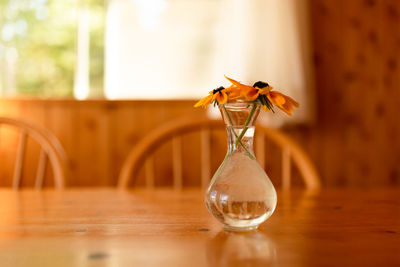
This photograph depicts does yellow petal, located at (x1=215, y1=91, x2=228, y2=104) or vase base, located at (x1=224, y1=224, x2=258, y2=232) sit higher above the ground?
yellow petal, located at (x1=215, y1=91, x2=228, y2=104)

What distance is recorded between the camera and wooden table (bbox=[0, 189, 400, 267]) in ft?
1.39

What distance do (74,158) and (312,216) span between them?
166cm

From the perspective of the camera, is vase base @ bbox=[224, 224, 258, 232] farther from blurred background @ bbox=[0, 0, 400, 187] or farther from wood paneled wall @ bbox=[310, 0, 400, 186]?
wood paneled wall @ bbox=[310, 0, 400, 186]

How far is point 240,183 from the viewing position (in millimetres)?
497

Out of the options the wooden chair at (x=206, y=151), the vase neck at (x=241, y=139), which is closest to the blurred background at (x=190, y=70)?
the wooden chair at (x=206, y=151)

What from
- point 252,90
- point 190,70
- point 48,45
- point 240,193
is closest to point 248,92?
point 252,90

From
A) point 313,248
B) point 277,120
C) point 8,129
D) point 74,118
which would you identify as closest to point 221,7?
point 277,120

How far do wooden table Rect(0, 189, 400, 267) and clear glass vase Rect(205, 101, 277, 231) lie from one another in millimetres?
28

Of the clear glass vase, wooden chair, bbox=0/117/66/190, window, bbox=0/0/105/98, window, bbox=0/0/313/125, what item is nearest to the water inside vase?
the clear glass vase

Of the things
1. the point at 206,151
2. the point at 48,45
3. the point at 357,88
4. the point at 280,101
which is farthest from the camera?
the point at 357,88

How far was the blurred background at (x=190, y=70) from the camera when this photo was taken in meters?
2.08

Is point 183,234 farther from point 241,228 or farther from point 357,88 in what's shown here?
point 357,88

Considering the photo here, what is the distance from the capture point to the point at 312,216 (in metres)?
0.67

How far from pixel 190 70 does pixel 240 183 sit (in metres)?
1.76
